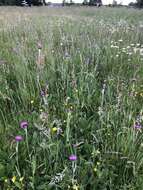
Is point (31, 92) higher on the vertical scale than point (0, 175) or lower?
higher

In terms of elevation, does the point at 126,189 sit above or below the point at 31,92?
below

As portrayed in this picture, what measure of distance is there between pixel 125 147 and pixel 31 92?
1.10 meters

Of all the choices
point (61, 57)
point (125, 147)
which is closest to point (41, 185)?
point (125, 147)

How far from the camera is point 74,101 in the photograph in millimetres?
2279

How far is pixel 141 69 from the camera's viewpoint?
10.4 feet

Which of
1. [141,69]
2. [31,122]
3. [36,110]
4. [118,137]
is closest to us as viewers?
[118,137]

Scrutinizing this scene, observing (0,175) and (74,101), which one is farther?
(74,101)

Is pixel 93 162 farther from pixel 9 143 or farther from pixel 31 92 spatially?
pixel 31 92

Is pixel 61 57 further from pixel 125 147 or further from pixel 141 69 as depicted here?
pixel 125 147

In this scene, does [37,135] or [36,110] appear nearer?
[37,135]

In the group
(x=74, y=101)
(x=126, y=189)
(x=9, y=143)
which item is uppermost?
(x=74, y=101)

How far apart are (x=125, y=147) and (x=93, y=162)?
23 centimetres

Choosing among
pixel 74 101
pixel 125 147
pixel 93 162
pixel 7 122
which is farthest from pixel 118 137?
pixel 7 122

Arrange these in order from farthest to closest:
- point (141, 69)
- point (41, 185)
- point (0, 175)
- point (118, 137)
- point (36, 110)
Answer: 1. point (141, 69)
2. point (36, 110)
3. point (118, 137)
4. point (0, 175)
5. point (41, 185)
